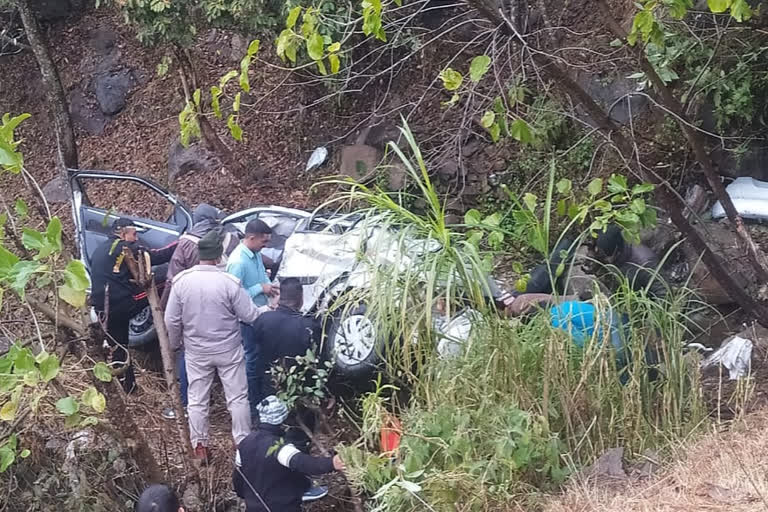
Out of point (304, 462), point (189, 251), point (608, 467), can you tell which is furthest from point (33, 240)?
Result: point (189, 251)

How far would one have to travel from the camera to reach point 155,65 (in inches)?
592

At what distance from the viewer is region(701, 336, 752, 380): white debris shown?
18.5 feet

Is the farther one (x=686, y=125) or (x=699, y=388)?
(x=686, y=125)

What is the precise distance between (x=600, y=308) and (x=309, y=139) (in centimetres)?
869

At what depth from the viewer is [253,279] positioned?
7062 mm

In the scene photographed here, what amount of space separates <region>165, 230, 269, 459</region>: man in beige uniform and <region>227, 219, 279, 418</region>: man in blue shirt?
0.57 ft

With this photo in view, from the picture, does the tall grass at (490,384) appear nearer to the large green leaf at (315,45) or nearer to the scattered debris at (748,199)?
the large green leaf at (315,45)

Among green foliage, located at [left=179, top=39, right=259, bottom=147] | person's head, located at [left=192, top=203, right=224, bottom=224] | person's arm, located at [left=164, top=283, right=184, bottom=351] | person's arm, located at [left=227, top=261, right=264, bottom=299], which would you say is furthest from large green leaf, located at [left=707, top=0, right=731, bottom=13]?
person's head, located at [left=192, top=203, right=224, bottom=224]

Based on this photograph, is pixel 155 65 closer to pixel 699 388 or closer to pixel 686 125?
pixel 686 125

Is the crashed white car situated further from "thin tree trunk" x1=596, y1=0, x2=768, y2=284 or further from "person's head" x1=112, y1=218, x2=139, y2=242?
"thin tree trunk" x1=596, y1=0, x2=768, y2=284

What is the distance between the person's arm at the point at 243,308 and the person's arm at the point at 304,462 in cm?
171

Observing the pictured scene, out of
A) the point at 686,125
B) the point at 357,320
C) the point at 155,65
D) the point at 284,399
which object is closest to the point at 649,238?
the point at 686,125

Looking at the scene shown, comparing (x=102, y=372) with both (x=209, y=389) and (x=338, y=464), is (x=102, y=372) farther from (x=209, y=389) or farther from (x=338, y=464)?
(x=209, y=389)

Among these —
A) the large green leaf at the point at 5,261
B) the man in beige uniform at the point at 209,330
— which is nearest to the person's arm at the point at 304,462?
the man in beige uniform at the point at 209,330
